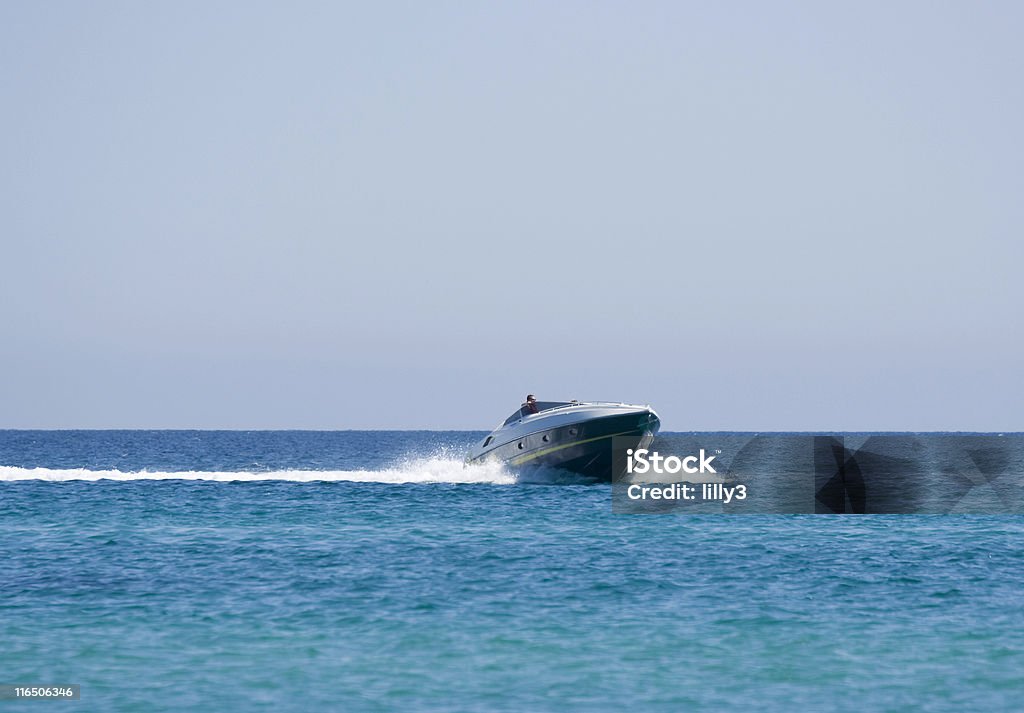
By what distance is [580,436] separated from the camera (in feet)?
149

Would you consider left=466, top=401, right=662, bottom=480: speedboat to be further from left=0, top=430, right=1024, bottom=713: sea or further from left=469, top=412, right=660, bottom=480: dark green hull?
left=0, top=430, right=1024, bottom=713: sea

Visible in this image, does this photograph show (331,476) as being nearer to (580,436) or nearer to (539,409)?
(539,409)

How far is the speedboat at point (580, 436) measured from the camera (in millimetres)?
45406

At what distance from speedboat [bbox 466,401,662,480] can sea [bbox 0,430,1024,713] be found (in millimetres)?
10405

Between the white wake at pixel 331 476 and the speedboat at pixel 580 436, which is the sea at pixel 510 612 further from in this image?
the white wake at pixel 331 476

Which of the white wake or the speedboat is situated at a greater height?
the speedboat

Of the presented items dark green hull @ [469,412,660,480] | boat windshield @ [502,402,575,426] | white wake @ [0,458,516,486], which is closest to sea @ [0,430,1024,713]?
dark green hull @ [469,412,660,480]

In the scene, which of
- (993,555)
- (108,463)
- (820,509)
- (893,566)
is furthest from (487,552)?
(108,463)

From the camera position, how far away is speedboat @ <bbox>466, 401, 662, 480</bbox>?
1788 inches

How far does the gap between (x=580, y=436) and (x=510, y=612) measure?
2615 centimetres

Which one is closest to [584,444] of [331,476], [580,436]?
[580,436]

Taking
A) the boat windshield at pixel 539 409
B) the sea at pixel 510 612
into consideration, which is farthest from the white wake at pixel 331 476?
the sea at pixel 510 612

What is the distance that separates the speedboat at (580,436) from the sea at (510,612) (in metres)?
10.4

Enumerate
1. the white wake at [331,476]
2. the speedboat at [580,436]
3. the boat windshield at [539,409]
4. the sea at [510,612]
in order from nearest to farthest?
the sea at [510,612] < the speedboat at [580,436] < the boat windshield at [539,409] < the white wake at [331,476]
